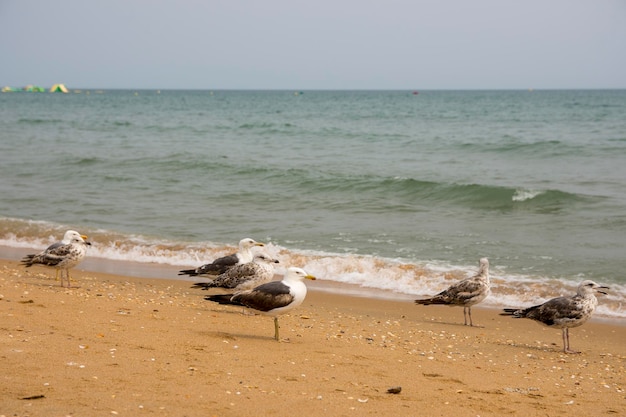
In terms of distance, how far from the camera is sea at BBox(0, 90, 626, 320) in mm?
14883

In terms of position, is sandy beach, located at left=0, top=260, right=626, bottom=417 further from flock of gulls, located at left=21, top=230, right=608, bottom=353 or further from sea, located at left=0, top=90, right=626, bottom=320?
sea, located at left=0, top=90, right=626, bottom=320

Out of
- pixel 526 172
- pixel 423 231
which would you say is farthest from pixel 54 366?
pixel 526 172

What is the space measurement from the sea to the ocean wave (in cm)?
4

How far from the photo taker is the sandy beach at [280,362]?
6148 mm

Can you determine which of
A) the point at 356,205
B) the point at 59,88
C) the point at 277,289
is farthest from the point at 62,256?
the point at 59,88

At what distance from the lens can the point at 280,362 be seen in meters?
7.58

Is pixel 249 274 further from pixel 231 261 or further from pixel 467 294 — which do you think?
pixel 467 294

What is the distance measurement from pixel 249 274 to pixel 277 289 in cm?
243

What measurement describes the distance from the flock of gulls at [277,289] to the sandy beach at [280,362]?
32 cm

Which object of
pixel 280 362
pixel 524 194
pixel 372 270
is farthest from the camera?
pixel 524 194

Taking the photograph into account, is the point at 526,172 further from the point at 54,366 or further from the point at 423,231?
the point at 54,366

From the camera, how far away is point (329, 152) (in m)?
37.7

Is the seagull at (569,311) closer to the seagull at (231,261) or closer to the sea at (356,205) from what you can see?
the sea at (356,205)

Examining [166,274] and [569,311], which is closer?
[569,311]
